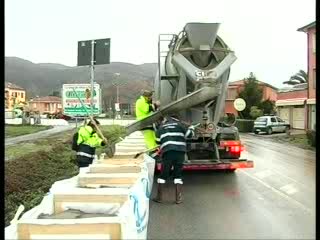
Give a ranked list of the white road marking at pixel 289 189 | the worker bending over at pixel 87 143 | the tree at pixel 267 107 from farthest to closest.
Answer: the tree at pixel 267 107
the white road marking at pixel 289 189
the worker bending over at pixel 87 143

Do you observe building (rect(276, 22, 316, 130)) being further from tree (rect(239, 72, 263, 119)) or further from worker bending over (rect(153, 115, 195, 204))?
worker bending over (rect(153, 115, 195, 204))

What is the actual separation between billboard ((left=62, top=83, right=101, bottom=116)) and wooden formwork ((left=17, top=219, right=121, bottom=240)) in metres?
10.3

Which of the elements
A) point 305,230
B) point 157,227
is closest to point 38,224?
point 157,227

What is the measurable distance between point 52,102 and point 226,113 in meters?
82.7

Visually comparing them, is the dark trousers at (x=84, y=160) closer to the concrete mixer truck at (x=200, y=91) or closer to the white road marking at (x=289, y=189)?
the concrete mixer truck at (x=200, y=91)

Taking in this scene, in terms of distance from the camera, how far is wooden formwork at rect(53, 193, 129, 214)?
17.1 ft

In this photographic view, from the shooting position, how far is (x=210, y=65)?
10.8 m

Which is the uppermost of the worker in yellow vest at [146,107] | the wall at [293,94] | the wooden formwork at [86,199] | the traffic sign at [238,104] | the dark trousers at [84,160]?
the wall at [293,94]

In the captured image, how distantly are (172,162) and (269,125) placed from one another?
103 feet

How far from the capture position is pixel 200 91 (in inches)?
416

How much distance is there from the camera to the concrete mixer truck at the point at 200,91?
10633mm

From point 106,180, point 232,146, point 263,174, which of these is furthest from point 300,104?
point 106,180

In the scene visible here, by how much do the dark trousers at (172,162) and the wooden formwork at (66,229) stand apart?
516 centimetres

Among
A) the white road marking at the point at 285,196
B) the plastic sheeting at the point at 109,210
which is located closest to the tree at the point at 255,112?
the white road marking at the point at 285,196
